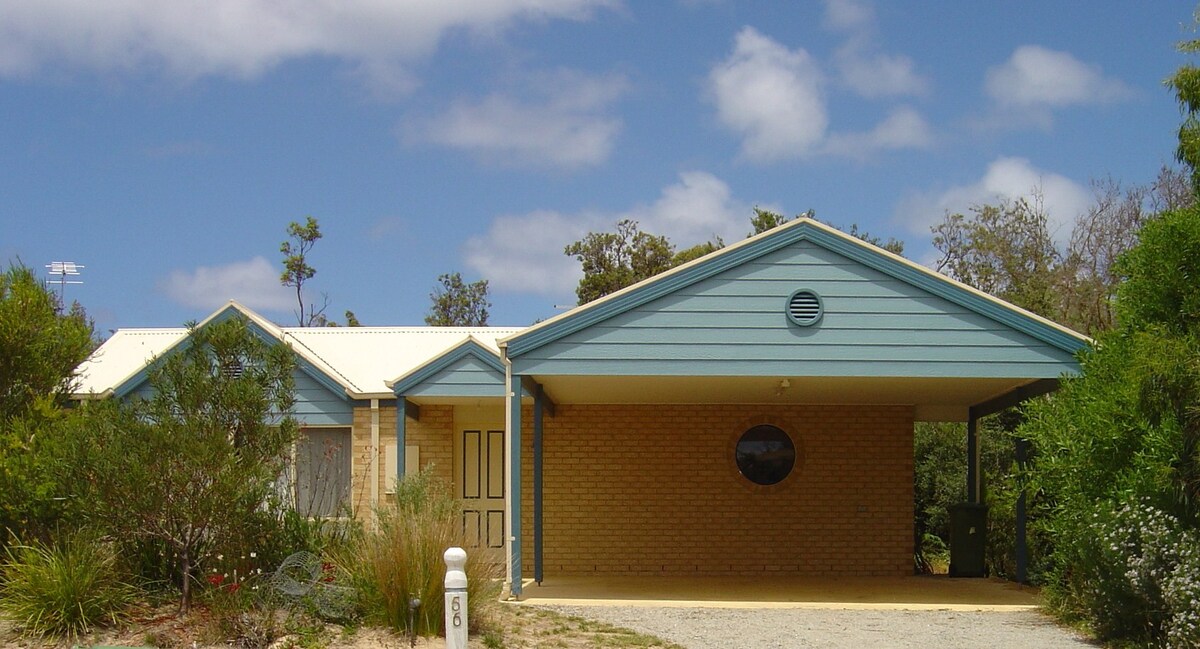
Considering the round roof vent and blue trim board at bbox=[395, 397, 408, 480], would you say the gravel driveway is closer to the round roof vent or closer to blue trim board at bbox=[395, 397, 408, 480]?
the round roof vent

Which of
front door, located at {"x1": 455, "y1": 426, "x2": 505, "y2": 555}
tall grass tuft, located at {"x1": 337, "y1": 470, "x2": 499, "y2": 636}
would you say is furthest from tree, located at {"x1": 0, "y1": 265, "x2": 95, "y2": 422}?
front door, located at {"x1": 455, "y1": 426, "x2": 505, "y2": 555}

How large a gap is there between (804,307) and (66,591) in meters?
7.56

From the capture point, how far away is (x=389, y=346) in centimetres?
1875

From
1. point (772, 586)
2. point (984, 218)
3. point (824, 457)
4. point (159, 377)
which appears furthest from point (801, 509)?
point (984, 218)

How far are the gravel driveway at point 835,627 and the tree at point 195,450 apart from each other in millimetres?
3624

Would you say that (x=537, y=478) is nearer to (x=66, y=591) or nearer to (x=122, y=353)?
(x=66, y=591)

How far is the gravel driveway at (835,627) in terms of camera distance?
10734mm

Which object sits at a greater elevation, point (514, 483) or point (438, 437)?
point (438, 437)

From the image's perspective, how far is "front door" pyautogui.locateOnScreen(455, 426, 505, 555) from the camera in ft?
58.6

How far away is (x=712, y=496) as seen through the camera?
696 inches

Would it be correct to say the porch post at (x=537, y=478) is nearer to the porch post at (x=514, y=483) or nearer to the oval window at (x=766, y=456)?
the porch post at (x=514, y=483)

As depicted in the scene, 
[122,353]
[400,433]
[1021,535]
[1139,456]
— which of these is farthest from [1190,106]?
[122,353]

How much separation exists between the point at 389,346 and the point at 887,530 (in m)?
7.85

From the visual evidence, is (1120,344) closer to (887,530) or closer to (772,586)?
(772,586)
